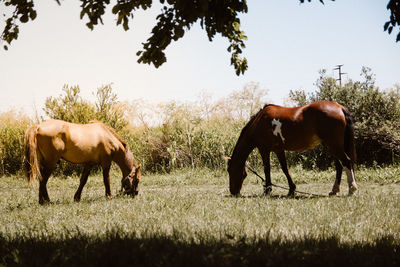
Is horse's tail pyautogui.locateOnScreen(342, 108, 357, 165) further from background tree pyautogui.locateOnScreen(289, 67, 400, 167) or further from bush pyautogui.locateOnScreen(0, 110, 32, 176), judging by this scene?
bush pyautogui.locateOnScreen(0, 110, 32, 176)

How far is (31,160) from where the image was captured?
6.89 metres

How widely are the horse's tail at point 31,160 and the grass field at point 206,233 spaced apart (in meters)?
0.65

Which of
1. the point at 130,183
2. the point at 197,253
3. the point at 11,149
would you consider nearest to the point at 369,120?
the point at 130,183

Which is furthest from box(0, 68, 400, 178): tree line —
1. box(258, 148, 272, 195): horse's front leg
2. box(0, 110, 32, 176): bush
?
box(258, 148, 272, 195): horse's front leg

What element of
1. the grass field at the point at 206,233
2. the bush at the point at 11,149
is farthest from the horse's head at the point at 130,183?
the bush at the point at 11,149

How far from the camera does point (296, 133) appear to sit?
7.52m

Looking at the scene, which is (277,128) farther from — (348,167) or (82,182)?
(82,182)

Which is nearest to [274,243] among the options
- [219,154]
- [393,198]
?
[393,198]

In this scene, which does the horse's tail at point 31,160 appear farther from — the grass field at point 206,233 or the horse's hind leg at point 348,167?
the horse's hind leg at point 348,167

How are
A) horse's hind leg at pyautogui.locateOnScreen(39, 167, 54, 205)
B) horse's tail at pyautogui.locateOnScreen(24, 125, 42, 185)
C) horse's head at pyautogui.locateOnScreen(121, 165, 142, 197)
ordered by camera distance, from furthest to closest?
horse's head at pyautogui.locateOnScreen(121, 165, 142, 197), horse's hind leg at pyautogui.locateOnScreen(39, 167, 54, 205), horse's tail at pyautogui.locateOnScreen(24, 125, 42, 185)

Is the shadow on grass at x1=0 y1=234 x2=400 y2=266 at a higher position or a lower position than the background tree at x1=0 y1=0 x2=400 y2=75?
lower

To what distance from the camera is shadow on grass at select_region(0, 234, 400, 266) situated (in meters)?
2.60

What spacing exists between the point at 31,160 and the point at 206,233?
488cm

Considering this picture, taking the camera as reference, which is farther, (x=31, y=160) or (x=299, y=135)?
(x=299, y=135)
